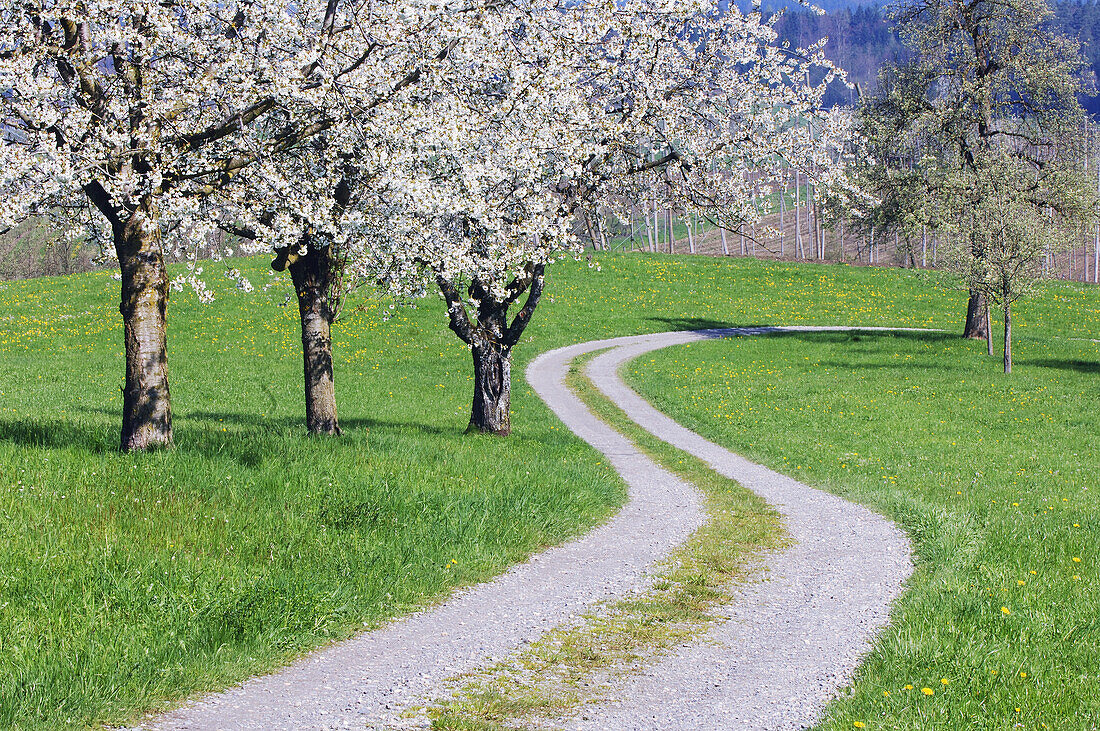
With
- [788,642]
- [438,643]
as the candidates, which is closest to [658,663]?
[788,642]

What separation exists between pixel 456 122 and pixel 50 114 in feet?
16.2

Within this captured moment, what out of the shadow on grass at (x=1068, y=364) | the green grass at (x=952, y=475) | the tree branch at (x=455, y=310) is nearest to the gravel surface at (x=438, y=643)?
the green grass at (x=952, y=475)

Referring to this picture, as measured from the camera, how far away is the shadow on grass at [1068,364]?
36.3m

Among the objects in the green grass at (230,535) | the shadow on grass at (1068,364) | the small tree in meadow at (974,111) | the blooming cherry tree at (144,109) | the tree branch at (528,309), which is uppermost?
the small tree in meadow at (974,111)

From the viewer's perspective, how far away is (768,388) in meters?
32.0

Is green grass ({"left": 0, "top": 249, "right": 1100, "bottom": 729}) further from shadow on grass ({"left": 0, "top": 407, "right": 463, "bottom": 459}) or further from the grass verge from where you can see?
the grass verge

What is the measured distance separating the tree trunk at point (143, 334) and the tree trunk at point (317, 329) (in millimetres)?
4073

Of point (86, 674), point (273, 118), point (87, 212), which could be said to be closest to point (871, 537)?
point (86, 674)

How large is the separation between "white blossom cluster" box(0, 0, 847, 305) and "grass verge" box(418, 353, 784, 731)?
616 cm

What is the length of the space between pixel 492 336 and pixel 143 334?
29.8 feet

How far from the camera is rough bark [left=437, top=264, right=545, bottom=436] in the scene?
63.5ft

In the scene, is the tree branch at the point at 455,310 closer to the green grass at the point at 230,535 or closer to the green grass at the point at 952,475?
the green grass at the point at 230,535

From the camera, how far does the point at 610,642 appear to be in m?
7.37

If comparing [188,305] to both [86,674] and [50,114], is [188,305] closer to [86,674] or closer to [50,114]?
[50,114]
